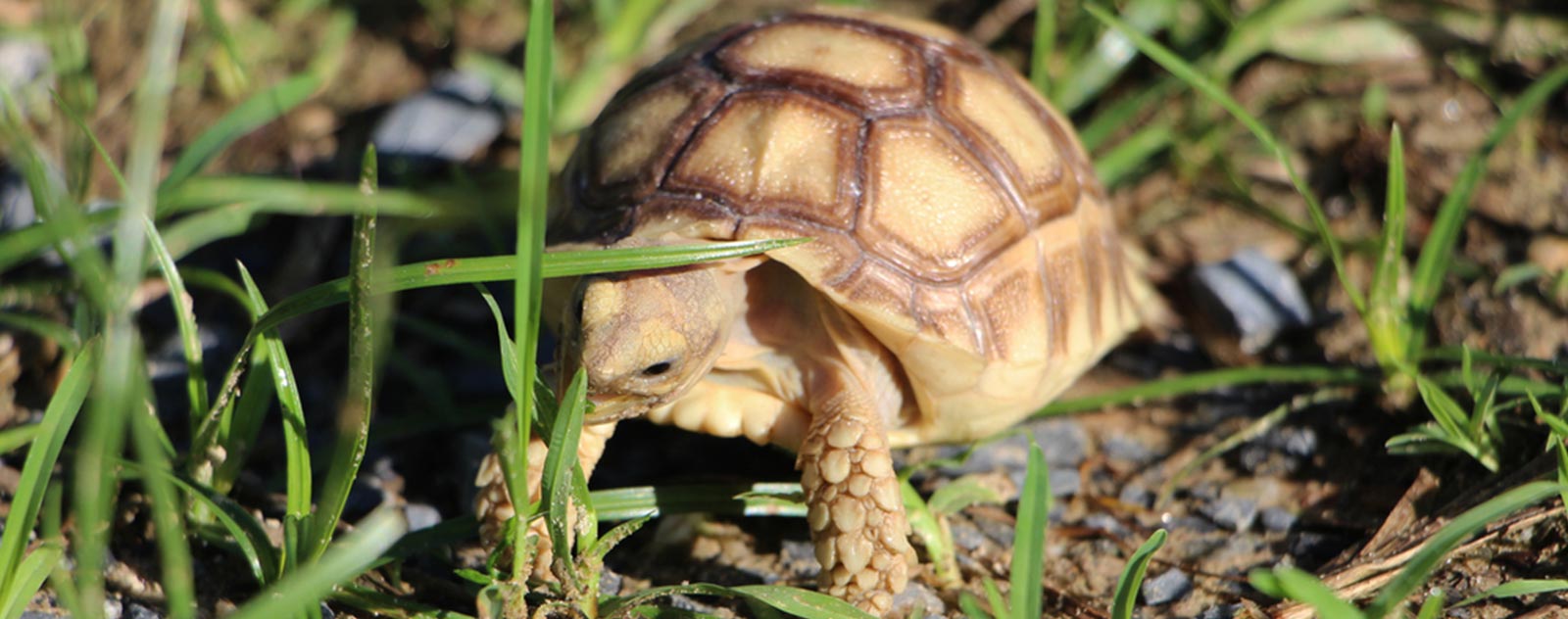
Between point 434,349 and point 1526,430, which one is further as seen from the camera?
point 434,349

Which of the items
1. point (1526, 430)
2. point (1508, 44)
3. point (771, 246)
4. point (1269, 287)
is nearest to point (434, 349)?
point (771, 246)

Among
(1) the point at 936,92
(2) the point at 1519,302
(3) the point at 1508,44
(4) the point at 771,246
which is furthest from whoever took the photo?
(3) the point at 1508,44

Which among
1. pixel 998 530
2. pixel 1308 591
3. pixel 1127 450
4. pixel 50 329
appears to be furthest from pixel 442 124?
pixel 1308 591

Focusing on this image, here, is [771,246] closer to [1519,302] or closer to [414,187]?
[414,187]

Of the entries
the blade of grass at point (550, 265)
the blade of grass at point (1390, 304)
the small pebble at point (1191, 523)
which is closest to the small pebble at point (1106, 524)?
the small pebble at point (1191, 523)

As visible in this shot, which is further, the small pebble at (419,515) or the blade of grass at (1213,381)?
the blade of grass at (1213,381)

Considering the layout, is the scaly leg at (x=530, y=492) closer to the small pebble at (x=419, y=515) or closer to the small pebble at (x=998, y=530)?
the small pebble at (x=419, y=515)

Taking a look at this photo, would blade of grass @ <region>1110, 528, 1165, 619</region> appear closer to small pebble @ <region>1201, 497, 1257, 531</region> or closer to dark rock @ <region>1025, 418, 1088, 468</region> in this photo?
small pebble @ <region>1201, 497, 1257, 531</region>
